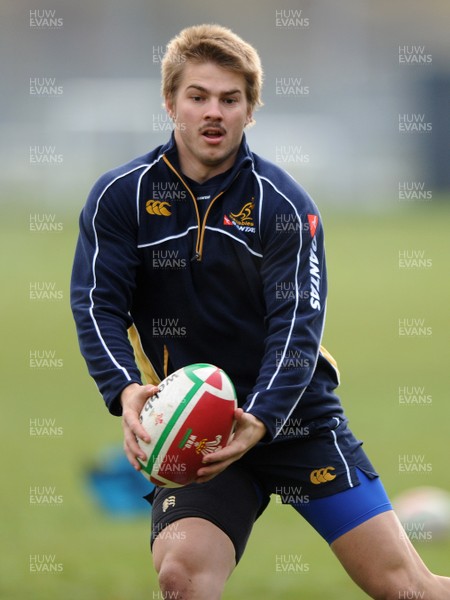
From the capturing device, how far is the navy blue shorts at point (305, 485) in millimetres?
4246

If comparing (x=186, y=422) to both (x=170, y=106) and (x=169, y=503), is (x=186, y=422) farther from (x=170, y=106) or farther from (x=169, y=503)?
(x=170, y=106)

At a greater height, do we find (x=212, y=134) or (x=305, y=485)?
(x=212, y=134)

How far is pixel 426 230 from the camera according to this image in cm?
2600

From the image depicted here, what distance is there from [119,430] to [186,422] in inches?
221

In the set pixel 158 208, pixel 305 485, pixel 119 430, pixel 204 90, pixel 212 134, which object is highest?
pixel 204 90

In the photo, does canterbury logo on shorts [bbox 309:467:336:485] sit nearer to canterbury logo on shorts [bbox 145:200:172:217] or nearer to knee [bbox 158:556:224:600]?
knee [bbox 158:556:224:600]

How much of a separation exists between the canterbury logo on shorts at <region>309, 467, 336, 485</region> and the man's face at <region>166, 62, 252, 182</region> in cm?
121

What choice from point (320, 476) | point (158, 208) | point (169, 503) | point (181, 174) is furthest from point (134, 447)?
point (181, 174)

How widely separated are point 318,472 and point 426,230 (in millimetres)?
22153

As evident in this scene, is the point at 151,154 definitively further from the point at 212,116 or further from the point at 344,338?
the point at 344,338

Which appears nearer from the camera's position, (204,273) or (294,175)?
(204,273)

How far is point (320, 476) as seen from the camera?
14.3 feet

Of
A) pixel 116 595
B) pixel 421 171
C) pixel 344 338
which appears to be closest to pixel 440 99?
pixel 421 171

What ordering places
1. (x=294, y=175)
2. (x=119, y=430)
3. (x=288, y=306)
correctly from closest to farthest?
(x=288, y=306) < (x=119, y=430) < (x=294, y=175)
